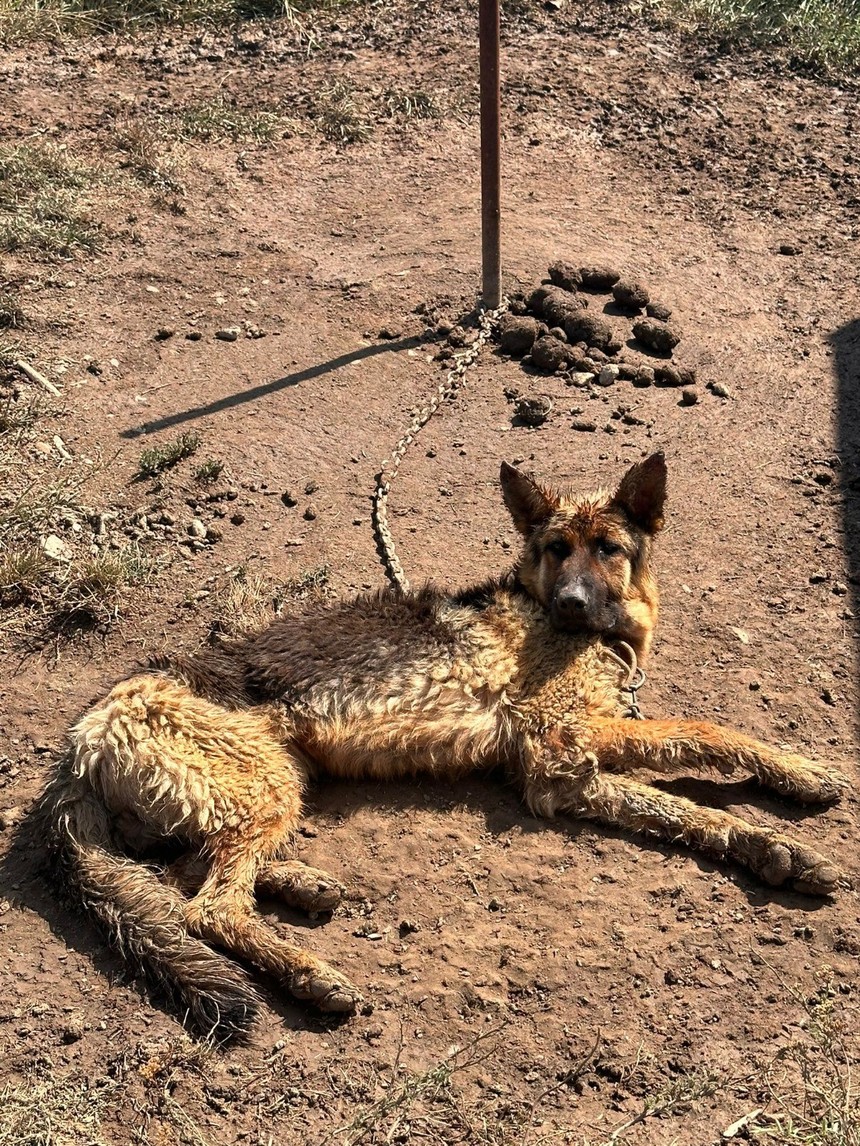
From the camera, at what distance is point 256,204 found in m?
10.0

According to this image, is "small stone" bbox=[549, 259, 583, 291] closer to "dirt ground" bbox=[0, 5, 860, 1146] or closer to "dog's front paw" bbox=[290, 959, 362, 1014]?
"dirt ground" bbox=[0, 5, 860, 1146]

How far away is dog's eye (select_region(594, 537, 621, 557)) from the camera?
19.5ft

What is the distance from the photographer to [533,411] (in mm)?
7902

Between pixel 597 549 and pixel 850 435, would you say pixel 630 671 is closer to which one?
pixel 597 549

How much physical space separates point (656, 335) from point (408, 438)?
7.15 feet

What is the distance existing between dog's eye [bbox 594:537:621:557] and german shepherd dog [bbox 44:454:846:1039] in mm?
12

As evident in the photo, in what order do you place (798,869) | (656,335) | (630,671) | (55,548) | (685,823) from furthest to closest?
1. (656,335)
2. (55,548)
3. (630,671)
4. (685,823)
5. (798,869)

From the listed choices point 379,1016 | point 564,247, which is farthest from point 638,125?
point 379,1016

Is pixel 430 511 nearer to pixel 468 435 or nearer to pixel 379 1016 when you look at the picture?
pixel 468 435

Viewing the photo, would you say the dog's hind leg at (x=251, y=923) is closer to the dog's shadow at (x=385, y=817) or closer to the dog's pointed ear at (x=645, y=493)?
the dog's shadow at (x=385, y=817)

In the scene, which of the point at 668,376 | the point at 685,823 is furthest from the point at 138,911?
the point at 668,376

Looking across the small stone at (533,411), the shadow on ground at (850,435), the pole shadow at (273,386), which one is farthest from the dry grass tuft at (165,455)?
the shadow on ground at (850,435)

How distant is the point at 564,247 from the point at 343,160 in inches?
101

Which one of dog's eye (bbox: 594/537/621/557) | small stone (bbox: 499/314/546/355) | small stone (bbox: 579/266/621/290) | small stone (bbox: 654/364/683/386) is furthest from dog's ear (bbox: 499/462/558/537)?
small stone (bbox: 579/266/621/290)
